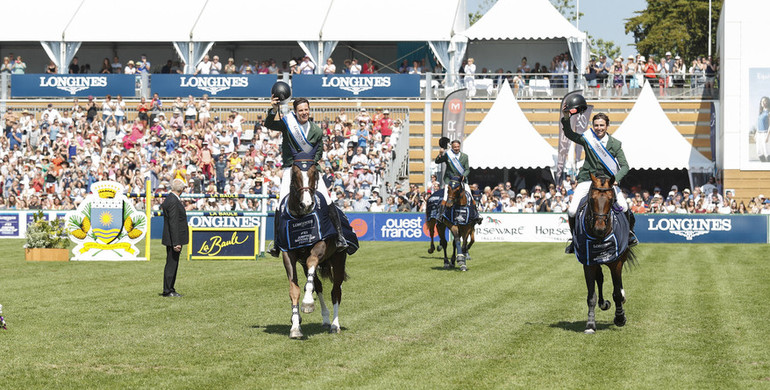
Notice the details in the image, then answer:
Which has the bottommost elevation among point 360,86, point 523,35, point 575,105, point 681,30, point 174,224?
point 174,224

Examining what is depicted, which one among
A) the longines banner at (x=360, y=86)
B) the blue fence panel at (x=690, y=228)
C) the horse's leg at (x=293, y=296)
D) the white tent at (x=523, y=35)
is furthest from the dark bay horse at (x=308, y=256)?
the white tent at (x=523, y=35)

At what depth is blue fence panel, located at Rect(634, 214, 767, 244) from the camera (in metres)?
35.1

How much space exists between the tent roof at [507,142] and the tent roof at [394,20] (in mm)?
7651

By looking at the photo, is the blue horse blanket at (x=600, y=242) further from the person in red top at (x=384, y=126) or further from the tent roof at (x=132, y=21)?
the tent roof at (x=132, y=21)

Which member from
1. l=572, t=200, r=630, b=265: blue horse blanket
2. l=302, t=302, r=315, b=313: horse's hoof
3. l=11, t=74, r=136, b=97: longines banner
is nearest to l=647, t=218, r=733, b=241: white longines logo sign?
l=11, t=74, r=136, b=97: longines banner

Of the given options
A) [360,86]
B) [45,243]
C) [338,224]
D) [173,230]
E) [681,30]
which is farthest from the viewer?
[681,30]

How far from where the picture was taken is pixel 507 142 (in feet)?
129

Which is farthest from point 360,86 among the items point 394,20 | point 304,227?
point 304,227

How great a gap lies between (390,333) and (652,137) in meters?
29.0

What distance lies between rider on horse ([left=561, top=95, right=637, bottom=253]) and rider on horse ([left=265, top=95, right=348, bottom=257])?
118 inches

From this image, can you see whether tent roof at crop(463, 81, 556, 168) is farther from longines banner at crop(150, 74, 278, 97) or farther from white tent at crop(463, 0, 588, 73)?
longines banner at crop(150, 74, 278, 97)

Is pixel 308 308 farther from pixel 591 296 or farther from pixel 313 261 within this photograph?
pixel 591 296

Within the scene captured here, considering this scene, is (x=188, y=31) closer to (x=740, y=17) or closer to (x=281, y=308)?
(x=740, y=17)

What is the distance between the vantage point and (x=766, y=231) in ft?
114
